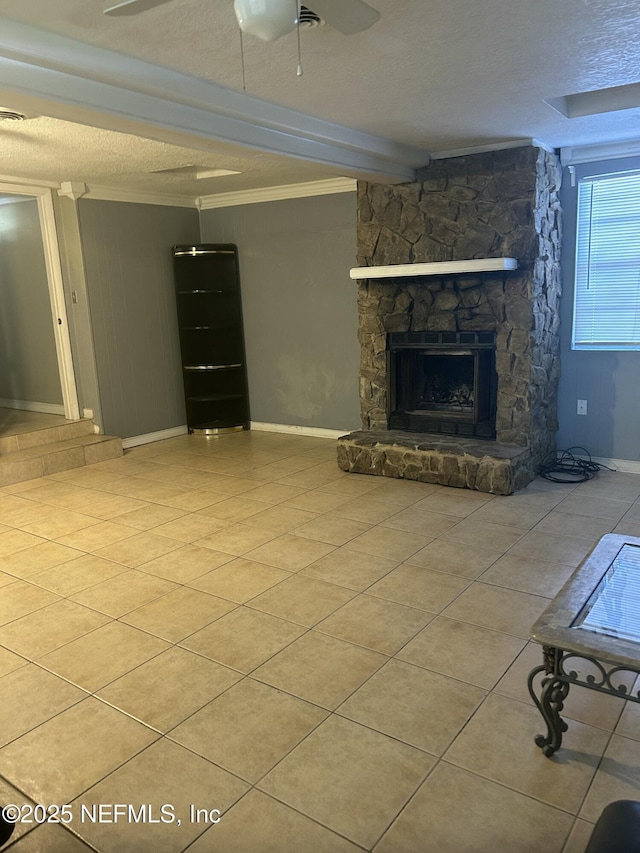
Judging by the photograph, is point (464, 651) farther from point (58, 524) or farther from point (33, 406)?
point (33, 406)

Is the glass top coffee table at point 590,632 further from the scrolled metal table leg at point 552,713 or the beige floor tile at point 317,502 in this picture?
the beige floor tile at point 317,502

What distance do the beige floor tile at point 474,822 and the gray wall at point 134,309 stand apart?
4823 mm

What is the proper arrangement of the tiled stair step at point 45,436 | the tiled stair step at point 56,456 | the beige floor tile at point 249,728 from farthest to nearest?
the tiled stair step at point 45,436 < the tiled stair step at point 56,456 < the beige floor tile at point 249,728

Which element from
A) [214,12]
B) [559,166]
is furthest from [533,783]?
[559,166]

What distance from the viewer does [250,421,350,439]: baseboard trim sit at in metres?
6.04

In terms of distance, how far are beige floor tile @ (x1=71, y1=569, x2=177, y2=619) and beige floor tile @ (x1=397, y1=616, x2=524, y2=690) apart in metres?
1.24

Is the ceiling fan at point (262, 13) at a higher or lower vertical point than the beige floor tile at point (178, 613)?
higher

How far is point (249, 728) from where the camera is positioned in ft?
6.76

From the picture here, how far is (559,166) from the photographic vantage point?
4.57 meters

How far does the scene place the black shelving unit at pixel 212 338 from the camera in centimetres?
630

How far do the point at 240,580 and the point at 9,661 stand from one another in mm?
1048

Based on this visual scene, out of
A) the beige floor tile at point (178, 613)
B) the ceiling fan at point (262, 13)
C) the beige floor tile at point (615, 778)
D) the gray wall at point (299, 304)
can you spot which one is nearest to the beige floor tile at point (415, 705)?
the beige floor tile at point (615, 778)

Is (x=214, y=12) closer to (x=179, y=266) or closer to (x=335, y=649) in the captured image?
(x=335, y=649)

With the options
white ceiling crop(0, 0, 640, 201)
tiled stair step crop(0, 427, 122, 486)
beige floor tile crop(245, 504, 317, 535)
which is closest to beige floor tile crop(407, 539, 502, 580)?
beige floor tile crop(245, 504, 317, 535)
